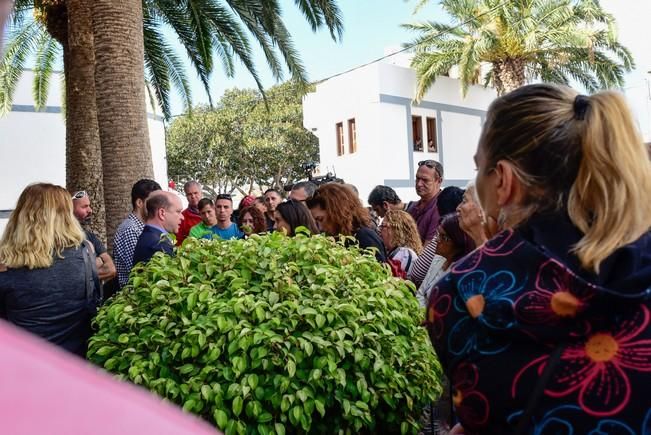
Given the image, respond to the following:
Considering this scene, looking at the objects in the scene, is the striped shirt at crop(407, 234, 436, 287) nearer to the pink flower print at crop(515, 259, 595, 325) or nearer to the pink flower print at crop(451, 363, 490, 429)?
the pink flower print at crop(451, 363, 490, 429)

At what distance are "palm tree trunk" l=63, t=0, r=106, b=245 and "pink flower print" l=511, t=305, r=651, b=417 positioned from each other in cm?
921

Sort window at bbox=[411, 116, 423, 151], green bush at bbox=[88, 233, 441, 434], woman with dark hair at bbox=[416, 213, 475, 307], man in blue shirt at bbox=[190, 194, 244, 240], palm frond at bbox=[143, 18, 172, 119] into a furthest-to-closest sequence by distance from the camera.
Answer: window at bbox=[411, 116, 423, 151], palm frond at bbox=[143, 18, 172, 119], man in blue shirt at bbox=[190, 194, 244, 240], woman with dark hair at bbox=[416, 213, 475, 307], green bush at bbox=[88, 233, 441, 434]

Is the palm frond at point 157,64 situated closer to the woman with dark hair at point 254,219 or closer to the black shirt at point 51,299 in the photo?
the woman with dark hair at point 254,219

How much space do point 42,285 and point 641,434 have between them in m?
3.41

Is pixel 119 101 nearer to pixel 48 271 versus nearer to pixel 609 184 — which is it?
pixel 48 271

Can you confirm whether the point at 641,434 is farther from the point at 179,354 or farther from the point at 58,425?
the point at 179,354

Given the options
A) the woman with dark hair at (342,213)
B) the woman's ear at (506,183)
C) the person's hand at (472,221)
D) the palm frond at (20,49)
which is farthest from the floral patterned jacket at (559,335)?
the palm frond at (20,49)

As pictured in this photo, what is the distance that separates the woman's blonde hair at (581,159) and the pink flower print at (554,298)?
5 centimetres

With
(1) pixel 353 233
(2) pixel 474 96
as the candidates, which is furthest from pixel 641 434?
(2) pixel 474 96

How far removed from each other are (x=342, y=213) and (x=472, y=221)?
174 cm

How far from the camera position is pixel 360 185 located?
2817cm

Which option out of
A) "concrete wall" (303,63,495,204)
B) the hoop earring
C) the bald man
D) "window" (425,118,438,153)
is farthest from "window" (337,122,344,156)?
the hoop earring

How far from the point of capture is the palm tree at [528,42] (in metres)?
22.0

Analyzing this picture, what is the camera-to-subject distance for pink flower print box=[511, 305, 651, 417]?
158 centimetres
